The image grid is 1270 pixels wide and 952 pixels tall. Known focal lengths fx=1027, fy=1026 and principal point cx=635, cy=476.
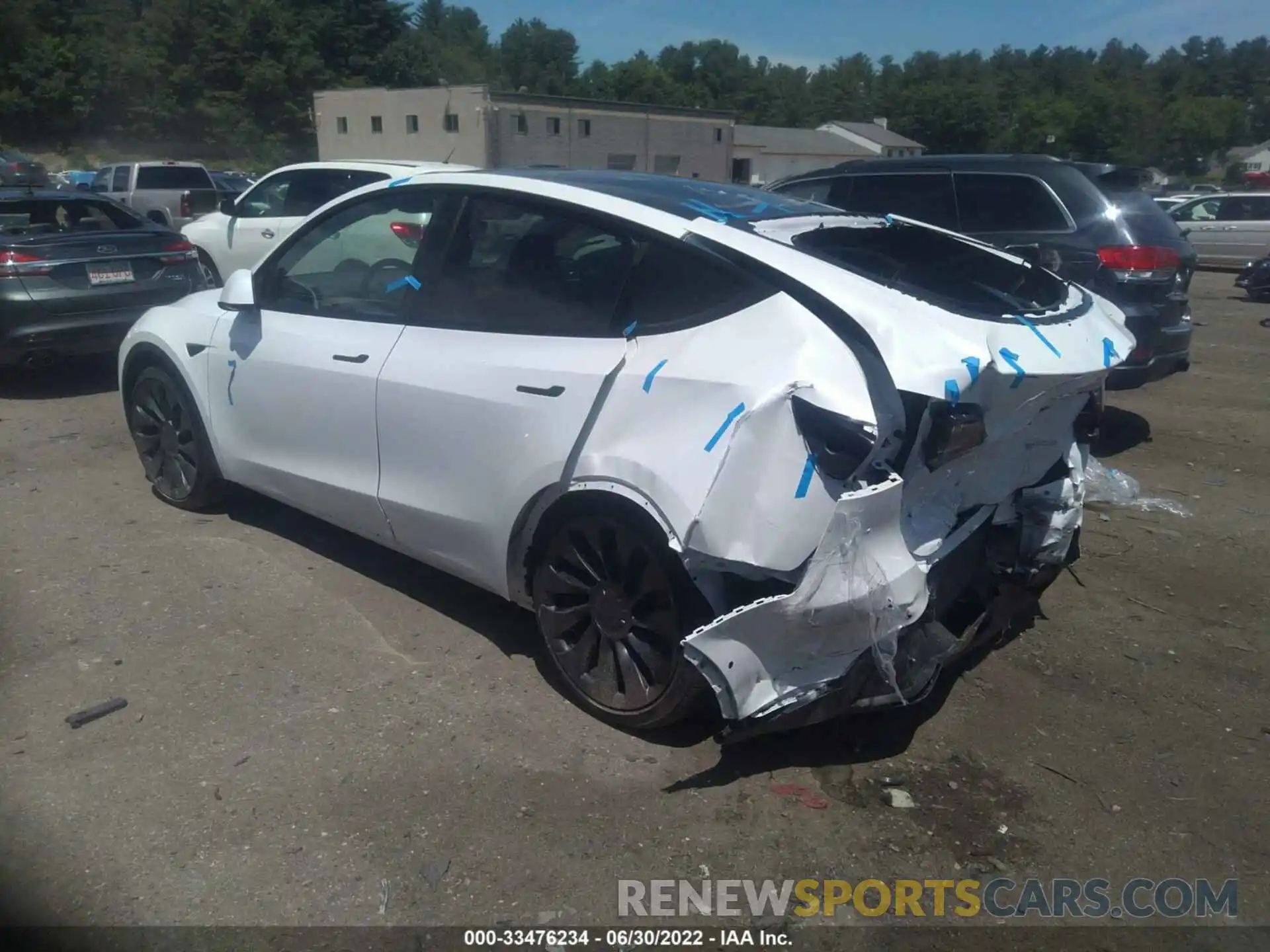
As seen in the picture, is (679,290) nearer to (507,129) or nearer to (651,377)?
(651,377)

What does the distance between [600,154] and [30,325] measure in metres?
59.6

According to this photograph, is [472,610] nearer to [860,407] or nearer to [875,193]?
[860,407]

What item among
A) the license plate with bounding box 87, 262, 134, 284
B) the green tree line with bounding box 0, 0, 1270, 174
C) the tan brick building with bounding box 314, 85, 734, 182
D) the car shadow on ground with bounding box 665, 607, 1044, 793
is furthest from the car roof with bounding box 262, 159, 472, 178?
the green tree line with bounding box 0, 0, 1270, 174

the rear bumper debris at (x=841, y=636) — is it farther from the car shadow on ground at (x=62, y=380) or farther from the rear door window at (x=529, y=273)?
the car shadow on ground at (x=62, y=380)

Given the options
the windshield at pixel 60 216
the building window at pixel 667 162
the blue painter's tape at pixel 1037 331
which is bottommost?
the building window at pixel 667 162

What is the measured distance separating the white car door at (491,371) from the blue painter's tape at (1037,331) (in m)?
1.27

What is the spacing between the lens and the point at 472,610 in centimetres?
439

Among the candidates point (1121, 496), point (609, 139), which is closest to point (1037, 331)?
point (1121, 496)

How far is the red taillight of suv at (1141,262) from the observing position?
6473 mm

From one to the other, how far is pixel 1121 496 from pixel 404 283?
416 centimetres

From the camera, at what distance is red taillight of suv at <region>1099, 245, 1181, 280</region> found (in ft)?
21.2

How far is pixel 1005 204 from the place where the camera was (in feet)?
23.6

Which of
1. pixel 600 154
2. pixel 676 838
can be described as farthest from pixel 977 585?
pixel 600 154

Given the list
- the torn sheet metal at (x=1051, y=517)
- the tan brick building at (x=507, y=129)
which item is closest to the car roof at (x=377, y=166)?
the torn sheet metal at (x=1051, y=517)
